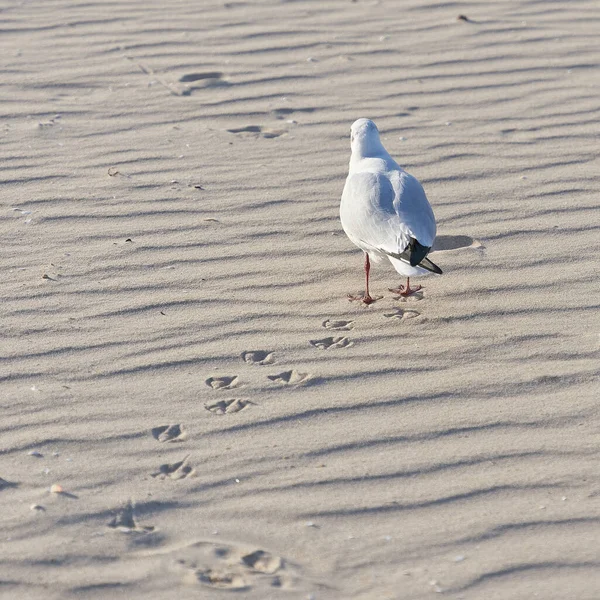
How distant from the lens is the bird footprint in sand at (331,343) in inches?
156

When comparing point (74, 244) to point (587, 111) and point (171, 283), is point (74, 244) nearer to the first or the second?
point (171, 283)

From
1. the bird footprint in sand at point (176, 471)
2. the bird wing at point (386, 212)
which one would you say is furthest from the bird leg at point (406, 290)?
the bird footprint in sand at point (176, 471)

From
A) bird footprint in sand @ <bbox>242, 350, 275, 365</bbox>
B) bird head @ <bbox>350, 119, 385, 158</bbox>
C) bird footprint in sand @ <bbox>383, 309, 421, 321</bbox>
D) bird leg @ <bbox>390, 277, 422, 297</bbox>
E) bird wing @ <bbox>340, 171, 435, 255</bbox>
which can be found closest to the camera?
bird footprint in sand @ <bbox>242, 350, 275, 365</bbox>

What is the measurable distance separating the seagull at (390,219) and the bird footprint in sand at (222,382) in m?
0.81

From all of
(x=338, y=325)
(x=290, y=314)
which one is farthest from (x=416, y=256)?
(x=290, y=314)

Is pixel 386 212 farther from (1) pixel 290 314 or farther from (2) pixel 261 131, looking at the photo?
(2) pixel 261 131

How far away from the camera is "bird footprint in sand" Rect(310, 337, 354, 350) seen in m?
3.96

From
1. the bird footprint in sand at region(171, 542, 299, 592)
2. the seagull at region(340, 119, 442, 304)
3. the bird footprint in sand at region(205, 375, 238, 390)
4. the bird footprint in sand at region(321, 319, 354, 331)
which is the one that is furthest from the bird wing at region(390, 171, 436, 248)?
the bird footprint in sand at region(171, 542, 299, 592)

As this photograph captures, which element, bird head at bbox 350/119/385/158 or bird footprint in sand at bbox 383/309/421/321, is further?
bird head at bbox 350/119/385/158

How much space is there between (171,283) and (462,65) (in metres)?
2.85

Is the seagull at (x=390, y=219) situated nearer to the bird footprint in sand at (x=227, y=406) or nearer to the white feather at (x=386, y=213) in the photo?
the white feather at (x=386, y=213)

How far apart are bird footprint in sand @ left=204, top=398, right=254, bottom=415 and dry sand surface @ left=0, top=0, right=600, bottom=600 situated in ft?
0.04

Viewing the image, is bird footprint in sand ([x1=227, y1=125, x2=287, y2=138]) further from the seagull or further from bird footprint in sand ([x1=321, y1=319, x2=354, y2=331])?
bird footprint in sand ([x1=321, y1=319, x2=354, y2=331])

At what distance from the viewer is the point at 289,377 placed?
3.74 metres
